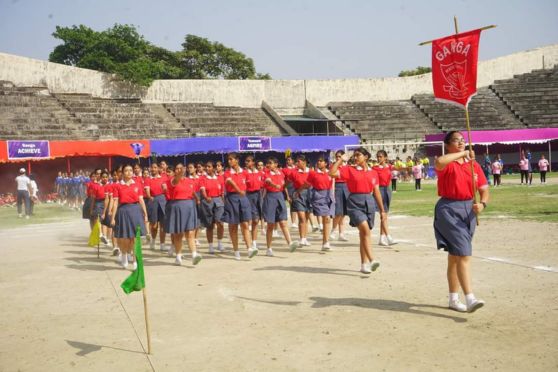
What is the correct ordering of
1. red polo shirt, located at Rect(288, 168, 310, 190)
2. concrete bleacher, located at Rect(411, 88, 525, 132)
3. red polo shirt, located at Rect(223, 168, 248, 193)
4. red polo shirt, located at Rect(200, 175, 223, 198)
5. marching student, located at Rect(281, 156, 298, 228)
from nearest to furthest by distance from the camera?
red polo shirt, located at Rect(223, 168, 248, 193) < red polo shirt, located at Rect(200, 175, 223, 198) < red polo shirt, located at Rect(288, 168, 310, 190) < marching student, located at Rect(281, 156, 298, 228) < concrete bleacher, located at Rect(411, 88, 525, 132)

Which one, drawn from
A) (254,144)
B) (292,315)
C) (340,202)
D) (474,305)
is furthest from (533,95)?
(292,315)

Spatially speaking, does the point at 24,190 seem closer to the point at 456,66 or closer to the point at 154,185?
the point at 154,185

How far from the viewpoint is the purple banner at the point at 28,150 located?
29156 mm

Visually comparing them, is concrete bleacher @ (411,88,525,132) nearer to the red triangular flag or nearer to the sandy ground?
the sandy ground

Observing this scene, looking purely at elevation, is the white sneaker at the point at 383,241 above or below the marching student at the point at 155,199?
below

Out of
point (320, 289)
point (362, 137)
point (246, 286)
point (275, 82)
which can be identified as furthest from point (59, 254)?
point (275, 82)

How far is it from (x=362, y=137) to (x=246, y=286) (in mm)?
38931

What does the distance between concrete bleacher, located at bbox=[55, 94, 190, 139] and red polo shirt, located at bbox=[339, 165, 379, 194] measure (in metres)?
29.2

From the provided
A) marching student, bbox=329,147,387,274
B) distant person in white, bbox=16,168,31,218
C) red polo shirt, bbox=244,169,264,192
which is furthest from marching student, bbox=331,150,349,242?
distant person in white, bbox=16,168,31,218

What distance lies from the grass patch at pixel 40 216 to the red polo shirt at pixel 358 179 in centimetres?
1522

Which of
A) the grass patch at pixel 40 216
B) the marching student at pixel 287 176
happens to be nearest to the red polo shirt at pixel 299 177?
the marching student at pixel 287 176

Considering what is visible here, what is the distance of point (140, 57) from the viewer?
6088cm

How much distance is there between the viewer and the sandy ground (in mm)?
5332

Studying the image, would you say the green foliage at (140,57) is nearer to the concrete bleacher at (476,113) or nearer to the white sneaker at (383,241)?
the concrete bleacher at (476,113)
